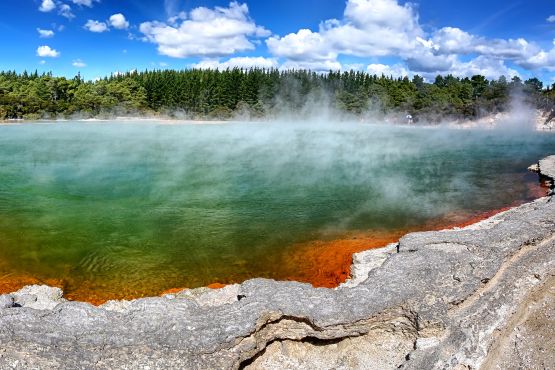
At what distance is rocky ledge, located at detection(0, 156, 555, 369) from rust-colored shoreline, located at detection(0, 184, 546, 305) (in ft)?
3.94

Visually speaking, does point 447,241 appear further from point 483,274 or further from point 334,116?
point 334,116

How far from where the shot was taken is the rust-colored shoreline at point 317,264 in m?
8.43

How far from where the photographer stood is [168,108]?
234ft

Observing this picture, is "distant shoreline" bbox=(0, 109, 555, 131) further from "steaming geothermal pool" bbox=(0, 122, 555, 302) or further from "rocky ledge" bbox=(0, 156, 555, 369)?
"rocky ledge" bbox=(0, 156, 555, 369)

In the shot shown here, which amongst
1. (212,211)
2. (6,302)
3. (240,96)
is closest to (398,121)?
(240,96)

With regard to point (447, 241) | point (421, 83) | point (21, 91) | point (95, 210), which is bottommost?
point (95, 210)

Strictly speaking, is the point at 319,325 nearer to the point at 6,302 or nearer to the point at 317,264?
the point at 6,302

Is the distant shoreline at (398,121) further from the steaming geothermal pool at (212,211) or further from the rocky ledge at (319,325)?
the rocky ledge at (319,325)

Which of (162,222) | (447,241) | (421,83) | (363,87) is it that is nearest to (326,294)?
(447,241)

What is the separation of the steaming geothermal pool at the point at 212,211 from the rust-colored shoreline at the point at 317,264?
0.13ft

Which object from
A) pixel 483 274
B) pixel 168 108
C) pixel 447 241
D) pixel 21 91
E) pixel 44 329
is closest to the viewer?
pixel 44 329

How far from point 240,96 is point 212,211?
61694 mm

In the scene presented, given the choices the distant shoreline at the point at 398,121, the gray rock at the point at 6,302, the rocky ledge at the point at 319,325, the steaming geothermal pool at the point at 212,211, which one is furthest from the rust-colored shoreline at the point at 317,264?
the distant shoreline at the point at 398,121

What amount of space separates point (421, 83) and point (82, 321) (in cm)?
9677
